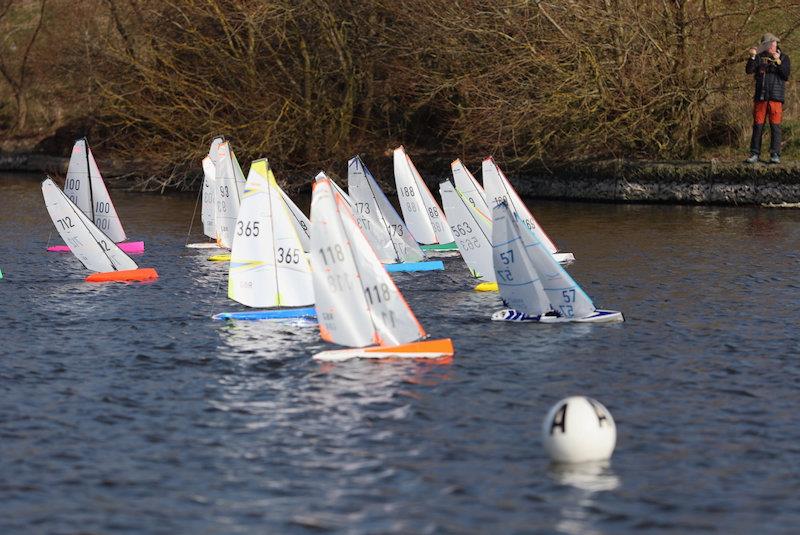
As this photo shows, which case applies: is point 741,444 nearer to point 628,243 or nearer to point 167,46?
point 628,243

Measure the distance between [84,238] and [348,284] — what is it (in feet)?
36.5

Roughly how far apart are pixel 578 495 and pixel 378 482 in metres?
1.97

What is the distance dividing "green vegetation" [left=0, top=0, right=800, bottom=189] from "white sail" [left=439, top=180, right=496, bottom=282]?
14994 mm

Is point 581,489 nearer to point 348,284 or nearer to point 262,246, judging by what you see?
point 348,284

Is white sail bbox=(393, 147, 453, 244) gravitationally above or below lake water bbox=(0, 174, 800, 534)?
above

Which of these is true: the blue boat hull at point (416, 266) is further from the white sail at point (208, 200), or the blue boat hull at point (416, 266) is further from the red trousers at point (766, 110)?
the red trousers at point (766, 110)

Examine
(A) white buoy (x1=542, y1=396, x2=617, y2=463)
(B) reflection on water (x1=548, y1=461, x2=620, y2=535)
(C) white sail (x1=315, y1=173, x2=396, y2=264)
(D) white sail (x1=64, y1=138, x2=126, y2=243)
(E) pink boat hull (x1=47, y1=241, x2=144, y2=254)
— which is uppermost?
(D) white sail (x1=64, y1=138, x2=126, y2=243)

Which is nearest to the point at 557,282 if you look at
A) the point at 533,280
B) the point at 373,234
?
the point at 533,280

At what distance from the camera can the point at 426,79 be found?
45781 mm

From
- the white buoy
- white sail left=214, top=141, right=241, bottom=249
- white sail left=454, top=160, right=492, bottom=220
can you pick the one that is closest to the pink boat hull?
white sail left=214, top=141, right=241, bottom=249

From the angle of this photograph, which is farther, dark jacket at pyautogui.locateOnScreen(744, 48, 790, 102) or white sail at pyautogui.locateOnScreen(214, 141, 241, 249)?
dark jacket at pyautogui.locateOnScreen(744, 48, 790, 102)

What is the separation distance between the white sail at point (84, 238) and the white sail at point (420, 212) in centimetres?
750

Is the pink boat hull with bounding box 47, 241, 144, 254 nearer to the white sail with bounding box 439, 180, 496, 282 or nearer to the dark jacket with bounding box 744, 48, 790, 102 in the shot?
the white sail with bounding box 439, 180, 496, 282

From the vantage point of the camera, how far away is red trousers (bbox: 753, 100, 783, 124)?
121 feet
